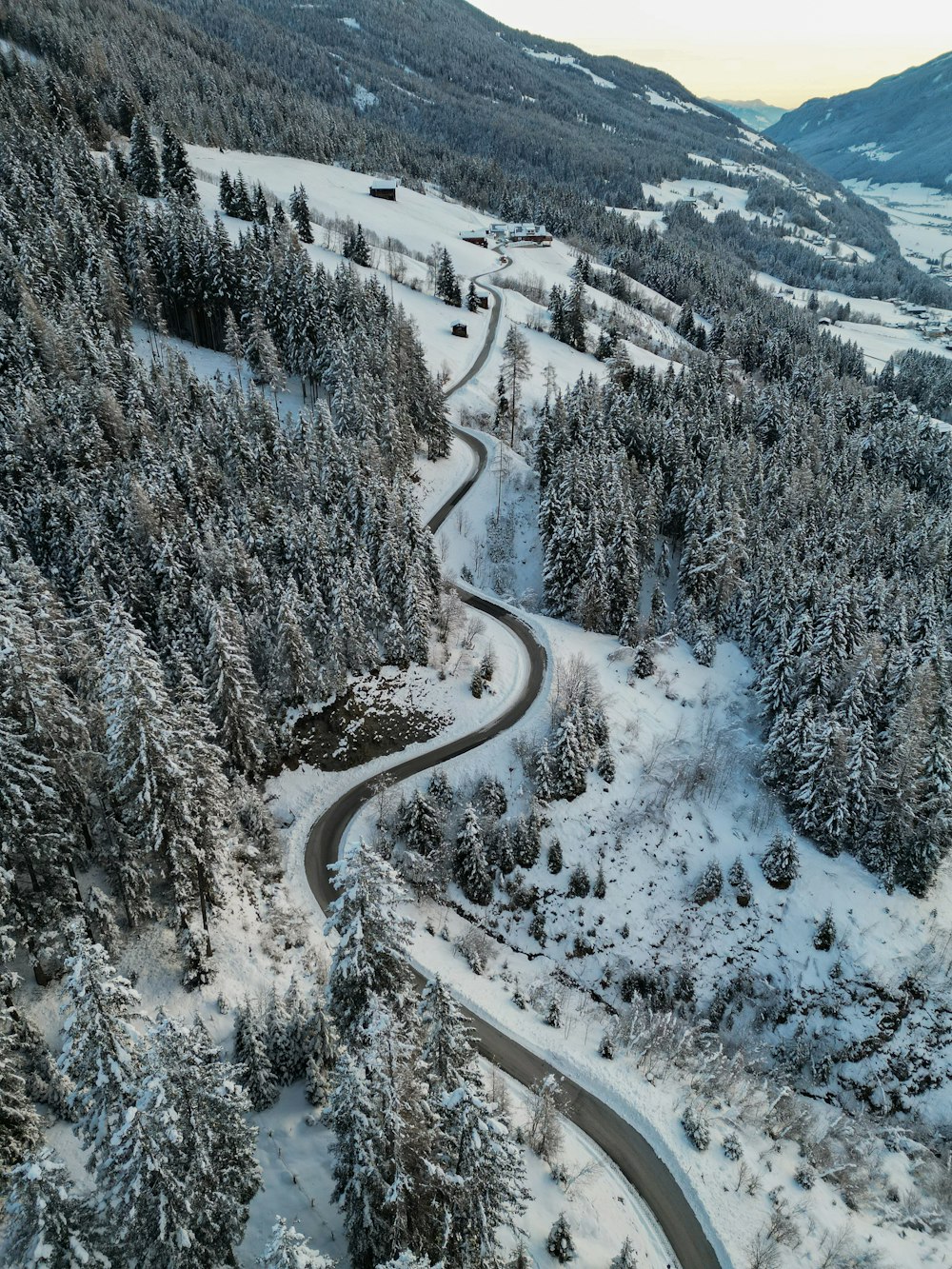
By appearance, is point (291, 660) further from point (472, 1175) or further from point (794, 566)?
point (794, 566)

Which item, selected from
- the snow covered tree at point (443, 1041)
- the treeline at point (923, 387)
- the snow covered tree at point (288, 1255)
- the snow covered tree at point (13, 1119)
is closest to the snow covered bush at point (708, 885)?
the snow covered tree at point (443, 1041)

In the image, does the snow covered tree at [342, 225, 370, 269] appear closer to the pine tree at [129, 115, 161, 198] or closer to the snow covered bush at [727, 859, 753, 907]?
the pine tree at [129, 115, 161, 198]

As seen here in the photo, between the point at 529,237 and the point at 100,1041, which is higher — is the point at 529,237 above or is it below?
above

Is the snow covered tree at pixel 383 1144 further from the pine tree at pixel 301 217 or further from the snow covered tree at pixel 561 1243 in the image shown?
the pine tree at pixel 301 217

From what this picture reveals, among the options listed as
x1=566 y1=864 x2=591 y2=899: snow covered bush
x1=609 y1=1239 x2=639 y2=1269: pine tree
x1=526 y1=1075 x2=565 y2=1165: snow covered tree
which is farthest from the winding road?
x1=566 y1=864 x2=591 y2=899: snow covered bush

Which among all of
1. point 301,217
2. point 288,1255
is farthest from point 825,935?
point 301,217

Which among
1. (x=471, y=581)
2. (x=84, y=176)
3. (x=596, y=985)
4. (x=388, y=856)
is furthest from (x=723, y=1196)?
(x=84, y=176)
